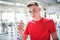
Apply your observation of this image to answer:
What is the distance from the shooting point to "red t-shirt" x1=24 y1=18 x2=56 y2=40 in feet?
4.99

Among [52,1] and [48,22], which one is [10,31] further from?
[52,1]

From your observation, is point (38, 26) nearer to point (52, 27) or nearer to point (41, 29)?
point (41, 29)

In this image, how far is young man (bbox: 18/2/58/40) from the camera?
1523 mm

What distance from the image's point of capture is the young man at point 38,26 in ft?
5.00

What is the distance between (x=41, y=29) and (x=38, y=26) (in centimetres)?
5

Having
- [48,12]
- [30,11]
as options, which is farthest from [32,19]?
[48,12]

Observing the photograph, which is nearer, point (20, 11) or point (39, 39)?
point (39, 39)

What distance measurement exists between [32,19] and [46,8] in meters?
0.21

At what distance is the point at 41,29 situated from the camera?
1534 mm

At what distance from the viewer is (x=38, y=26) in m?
1.55

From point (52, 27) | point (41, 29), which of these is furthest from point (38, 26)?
point (52, 27)

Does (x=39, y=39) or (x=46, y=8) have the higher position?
(x=46, y=8)

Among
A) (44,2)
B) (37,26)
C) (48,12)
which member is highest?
(44,2)

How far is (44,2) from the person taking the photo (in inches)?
64.9
